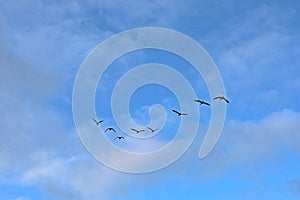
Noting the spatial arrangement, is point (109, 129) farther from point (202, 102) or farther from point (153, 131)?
point (202, 102)

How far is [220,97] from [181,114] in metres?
16.8

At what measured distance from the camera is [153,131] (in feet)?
399

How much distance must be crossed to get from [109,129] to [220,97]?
36.9 metres

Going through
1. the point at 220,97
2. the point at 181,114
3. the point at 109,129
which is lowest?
the point at 220,97

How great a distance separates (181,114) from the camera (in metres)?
119

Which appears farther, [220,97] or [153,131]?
[153,131]

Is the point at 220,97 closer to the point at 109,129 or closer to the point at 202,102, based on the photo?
the point at 202,102

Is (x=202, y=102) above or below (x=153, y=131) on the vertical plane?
below

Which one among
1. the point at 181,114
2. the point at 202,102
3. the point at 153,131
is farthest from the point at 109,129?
the point at 202,102

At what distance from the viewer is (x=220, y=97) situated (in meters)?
106

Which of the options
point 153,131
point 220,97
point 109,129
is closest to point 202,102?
point 220,97

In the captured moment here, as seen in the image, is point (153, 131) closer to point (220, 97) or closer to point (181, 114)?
point (181, 114)

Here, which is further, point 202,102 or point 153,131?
point 153,131

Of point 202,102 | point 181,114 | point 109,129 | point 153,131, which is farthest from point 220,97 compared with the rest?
point 109,129
